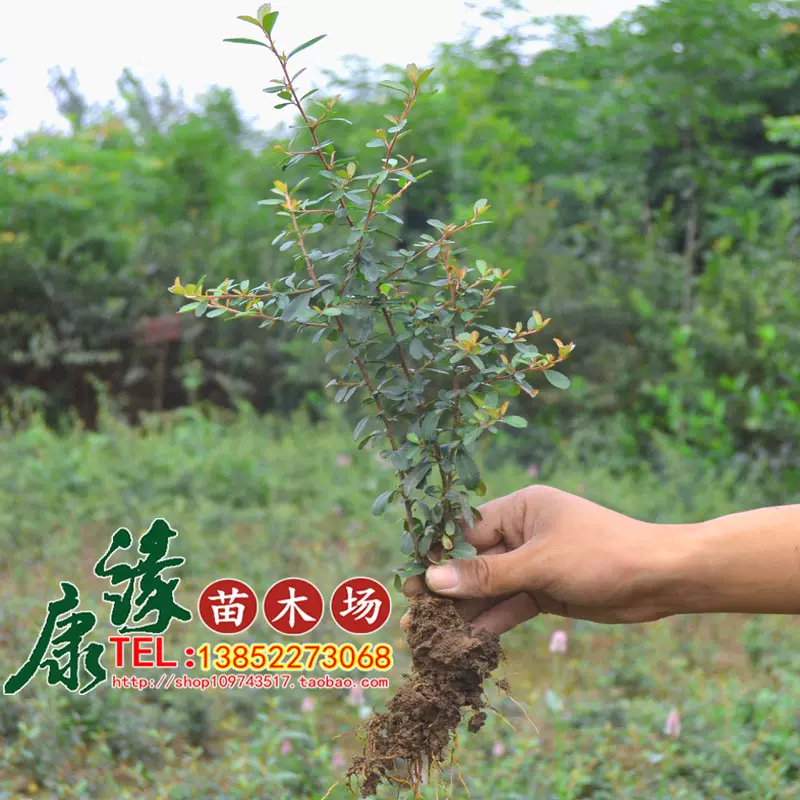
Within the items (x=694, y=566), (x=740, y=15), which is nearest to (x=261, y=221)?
(x=740, y=15)

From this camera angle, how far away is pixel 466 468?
5.96ft

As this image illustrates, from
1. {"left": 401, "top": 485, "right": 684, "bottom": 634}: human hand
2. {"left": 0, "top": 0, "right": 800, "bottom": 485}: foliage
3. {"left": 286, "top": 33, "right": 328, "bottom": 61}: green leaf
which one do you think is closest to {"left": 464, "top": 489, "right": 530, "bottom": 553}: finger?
{"left": 401, "top": 485, "right": 684, "bottom": 634}: human hand

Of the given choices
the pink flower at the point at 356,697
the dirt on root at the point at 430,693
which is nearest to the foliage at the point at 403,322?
the dirt on root at the point at 430,693

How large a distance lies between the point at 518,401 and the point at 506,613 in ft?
14.3

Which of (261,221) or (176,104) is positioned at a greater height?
(176,104)

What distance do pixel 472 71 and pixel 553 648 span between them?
5.23 meters

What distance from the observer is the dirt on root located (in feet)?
6.01

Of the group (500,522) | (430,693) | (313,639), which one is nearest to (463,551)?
(500,522)

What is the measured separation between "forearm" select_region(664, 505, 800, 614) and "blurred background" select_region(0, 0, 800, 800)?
3.74 ft

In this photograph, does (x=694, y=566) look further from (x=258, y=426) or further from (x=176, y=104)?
(x=176, y=104)

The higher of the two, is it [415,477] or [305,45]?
[305,45]

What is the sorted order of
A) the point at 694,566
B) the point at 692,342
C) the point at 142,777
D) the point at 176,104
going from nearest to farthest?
the point at 694,566, the point at 142,777, the point at 692,342, the point at 176,104

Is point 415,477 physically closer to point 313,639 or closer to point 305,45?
point 305,45

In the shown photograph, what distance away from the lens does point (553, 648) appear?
10.0ft
